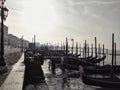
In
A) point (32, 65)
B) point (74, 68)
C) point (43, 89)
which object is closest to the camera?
point (43, 89)

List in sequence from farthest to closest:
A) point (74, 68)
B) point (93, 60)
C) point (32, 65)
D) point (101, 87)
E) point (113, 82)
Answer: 1. point (93, 60)
2. point (74, 68)
3. point (32, 65)
4. point (101, 87)
5. point (113, 82)

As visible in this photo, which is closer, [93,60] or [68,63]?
[68,63]

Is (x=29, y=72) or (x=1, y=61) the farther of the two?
(x=29, y=72)

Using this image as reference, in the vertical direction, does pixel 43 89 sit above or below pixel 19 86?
below

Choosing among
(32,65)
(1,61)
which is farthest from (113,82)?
(1,61)

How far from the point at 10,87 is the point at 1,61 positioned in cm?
658

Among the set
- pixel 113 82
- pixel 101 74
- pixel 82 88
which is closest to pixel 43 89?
pixel 82 88

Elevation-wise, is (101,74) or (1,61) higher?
(1,61)

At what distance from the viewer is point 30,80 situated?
794 inches

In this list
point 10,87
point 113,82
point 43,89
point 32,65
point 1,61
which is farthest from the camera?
point 32,65

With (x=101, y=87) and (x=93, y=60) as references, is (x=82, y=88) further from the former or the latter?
(x=93, y=60)

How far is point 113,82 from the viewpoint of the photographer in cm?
1973

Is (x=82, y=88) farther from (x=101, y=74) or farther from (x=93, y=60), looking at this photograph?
(x=93, y=60)

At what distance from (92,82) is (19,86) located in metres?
11.3
